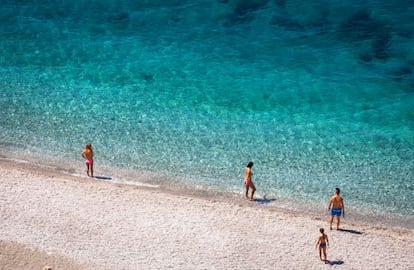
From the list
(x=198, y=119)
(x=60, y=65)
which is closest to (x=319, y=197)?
(x=198, y=119)

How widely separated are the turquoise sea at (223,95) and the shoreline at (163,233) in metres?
1.73

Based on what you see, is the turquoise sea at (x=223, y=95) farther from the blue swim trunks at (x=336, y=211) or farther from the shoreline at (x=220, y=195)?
the blue swim trunks at (x=336, y=211)

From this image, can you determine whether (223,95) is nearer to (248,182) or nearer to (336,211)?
(248,182)

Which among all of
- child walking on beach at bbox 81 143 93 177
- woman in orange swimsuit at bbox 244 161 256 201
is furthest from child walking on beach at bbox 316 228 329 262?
child walking on beach at bbox 81 143 93 177

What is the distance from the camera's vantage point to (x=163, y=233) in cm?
2608

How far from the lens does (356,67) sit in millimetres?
38469

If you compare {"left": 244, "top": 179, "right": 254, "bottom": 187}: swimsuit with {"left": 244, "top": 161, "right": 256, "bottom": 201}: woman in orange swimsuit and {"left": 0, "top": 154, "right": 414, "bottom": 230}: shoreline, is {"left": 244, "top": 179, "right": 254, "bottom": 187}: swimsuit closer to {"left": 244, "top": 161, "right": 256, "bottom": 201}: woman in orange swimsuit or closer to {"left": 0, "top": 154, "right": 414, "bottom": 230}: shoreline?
{"left": 244, "top": 161, "right": 256, "bottom": 201}: woman in orange swimsuit

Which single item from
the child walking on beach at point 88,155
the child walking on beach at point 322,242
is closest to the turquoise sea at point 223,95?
the child walking on beach at point 88,155

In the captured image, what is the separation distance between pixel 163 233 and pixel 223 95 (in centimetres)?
1247

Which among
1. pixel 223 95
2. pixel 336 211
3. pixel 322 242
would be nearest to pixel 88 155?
pixel 223 95

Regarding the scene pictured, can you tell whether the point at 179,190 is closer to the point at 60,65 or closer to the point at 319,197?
the point at 319,197

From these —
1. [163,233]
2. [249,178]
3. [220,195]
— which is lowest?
[163,233]

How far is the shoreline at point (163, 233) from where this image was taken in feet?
81.2

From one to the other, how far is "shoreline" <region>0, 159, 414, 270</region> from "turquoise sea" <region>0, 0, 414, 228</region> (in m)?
1.73
